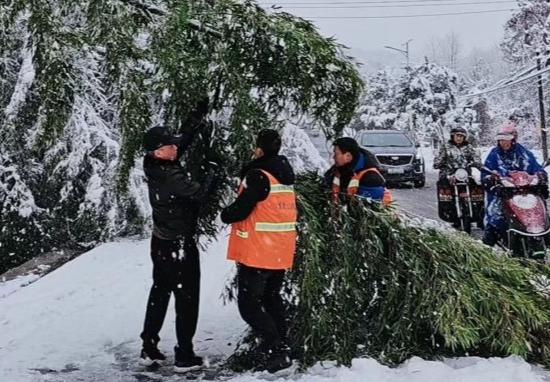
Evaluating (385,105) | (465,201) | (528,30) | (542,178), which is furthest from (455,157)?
(385,105)

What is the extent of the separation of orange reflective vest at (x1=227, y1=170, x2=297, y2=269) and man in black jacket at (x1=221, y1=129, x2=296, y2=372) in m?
0.01

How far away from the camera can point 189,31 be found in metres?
5.01

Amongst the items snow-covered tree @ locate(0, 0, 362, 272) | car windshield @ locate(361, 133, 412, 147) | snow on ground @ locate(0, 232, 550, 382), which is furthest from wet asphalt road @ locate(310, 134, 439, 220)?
snow-covered tree @ locate(0, 0, 362, 272)

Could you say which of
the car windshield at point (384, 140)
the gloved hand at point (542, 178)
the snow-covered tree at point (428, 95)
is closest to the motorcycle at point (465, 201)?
the gloved hand at point (542, 178)

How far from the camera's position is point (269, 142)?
4.95m

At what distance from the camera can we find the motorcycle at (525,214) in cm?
746

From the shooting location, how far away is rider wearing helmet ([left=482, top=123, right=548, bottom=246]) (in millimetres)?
7852

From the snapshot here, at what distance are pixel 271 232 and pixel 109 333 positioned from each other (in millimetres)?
2133

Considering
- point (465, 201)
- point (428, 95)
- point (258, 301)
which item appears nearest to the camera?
point (258, 301)

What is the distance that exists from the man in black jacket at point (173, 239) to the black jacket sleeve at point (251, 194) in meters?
0.32

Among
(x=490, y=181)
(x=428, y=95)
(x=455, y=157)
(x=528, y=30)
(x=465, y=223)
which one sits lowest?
(x=465, y=223)

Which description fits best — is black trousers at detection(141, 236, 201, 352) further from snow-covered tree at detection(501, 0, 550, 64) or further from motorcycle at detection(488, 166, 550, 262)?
snow-covered tree at detection(501, 0, 550, 64)

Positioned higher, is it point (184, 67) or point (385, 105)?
point (385, 105)

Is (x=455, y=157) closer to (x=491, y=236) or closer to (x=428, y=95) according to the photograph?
(x=491, y=236)
